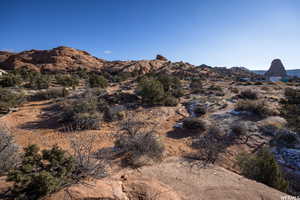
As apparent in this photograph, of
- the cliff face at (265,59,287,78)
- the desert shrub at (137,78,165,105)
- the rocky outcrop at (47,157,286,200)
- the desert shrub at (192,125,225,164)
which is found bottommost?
the desert shrub at (192,125,225,164)

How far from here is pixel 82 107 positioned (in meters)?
7.87

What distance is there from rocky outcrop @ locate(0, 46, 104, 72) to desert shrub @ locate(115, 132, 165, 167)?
124 feet

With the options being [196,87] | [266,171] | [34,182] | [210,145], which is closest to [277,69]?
[196,87]

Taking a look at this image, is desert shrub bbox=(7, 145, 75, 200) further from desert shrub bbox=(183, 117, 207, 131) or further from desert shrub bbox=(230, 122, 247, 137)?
desert shrub bbox=(230, 122, 247, 137)

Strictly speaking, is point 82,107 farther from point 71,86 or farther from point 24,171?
point 71,86

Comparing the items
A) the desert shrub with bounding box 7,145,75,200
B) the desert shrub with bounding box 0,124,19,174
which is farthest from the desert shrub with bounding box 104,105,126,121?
the desert shrub with bounding box 7,145,75,200

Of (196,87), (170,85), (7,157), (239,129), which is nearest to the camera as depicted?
(7,157)

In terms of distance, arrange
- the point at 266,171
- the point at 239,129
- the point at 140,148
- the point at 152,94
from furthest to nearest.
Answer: the point at 152,94, the point at 239,129, the point at 140,148, the point at 266,171

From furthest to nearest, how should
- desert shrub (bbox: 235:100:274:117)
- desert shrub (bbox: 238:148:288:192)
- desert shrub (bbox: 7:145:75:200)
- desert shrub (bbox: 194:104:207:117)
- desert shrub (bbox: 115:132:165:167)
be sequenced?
desert shrub (bbox: 194:104:207:117) < desert shrub (bbox: 235:100:274:117) < desert shrub (bbox: 115:132:165:167) < desert shrub (bbox: 238:148:288:192) < desert shrub (bbox: 7:145:75:200)

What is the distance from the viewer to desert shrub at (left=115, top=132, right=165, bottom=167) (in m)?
4.09

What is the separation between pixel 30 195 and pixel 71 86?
50.2 ft

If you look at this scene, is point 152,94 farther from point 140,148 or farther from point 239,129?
point 140,148

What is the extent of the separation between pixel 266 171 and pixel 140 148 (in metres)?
3.49

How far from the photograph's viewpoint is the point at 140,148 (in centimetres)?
448
